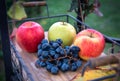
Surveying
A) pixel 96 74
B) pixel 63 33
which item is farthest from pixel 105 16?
pixel 96 74

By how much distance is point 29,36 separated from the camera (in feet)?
3.36

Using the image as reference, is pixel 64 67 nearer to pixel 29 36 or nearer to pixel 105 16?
pixel 29 36

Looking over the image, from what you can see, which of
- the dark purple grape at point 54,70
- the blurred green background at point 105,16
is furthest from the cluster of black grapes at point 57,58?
the blurred green background at point 105,16

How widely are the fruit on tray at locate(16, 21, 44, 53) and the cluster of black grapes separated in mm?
110

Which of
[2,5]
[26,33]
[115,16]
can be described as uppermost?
[2,5]

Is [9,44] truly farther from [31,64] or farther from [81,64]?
[81,64]

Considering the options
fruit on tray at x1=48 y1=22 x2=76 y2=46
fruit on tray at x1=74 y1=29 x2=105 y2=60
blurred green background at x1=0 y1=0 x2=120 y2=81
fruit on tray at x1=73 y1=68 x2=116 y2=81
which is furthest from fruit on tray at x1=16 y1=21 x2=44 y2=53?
blurred green background at x1=0 y1=0 x2=120 y2=81

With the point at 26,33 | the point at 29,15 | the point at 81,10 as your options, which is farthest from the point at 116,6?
the point at 26,33

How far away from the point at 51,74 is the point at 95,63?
43 centimetres

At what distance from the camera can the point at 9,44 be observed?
3.14 feet

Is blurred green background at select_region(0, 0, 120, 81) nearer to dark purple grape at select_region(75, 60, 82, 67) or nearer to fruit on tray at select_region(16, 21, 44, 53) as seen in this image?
fruit on tray at select_region(16, 21, 44, 53)

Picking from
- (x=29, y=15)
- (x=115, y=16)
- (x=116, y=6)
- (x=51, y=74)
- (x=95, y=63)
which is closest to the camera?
(x=95, y=63)

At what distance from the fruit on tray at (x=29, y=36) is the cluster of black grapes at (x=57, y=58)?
110mm

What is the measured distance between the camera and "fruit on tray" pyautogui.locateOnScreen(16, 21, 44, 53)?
1025mm
